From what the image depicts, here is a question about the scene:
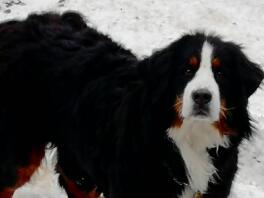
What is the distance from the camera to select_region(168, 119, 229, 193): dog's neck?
147 inches

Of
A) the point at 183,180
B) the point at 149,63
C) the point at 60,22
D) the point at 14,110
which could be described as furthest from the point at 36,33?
the point at 183,180

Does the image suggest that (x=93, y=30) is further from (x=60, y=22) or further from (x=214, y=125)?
(x=214, y=125)

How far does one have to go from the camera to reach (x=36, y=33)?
4.61m

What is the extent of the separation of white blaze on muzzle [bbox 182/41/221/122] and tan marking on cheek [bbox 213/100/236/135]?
0.55 ft

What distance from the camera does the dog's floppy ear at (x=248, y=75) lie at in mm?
3764

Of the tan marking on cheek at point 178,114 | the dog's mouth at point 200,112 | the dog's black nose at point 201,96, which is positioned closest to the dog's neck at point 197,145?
the tan marking on cheek at point 178,114

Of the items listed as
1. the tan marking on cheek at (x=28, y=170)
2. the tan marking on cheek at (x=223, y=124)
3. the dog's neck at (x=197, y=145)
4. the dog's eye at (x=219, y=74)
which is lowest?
the tan marking on cheek at (x=28, y=170)

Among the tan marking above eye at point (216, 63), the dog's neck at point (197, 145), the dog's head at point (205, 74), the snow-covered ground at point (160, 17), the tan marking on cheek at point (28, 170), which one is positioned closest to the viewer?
the dog's head at point (205, 74)

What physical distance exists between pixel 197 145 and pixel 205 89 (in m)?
0.58

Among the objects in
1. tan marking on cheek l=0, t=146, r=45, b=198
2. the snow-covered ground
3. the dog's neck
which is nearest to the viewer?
the dog's neck

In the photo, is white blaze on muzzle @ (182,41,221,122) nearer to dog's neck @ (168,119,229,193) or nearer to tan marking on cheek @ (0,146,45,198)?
dog's neck @ (168,119,229,193)

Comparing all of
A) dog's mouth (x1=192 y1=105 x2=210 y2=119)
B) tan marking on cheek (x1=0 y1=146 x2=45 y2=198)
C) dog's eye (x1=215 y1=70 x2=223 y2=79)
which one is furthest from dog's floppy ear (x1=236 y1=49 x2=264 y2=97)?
tan marking on cheek (x1=0 y1=146 x2=45 y2=198)

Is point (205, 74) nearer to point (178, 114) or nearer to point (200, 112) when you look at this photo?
point (200, 112)

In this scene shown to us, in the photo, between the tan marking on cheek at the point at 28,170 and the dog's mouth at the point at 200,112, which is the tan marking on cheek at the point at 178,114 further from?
the tan marking on cheek at the point at 28,170
